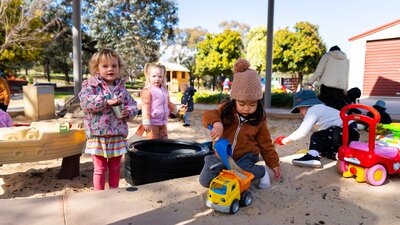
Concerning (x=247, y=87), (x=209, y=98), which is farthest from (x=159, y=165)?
(x=209, y=98)

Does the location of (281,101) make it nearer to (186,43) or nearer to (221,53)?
(221,53)

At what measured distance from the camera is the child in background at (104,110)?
2.55m

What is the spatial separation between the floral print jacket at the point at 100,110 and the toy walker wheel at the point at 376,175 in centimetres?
192

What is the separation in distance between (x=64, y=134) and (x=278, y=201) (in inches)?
97.7

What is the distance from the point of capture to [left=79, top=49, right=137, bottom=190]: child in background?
2546mm

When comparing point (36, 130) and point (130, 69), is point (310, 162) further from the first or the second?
point (130, 69)

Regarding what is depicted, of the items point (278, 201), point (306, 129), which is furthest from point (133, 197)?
point (306, 129)

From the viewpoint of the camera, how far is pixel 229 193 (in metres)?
1.89

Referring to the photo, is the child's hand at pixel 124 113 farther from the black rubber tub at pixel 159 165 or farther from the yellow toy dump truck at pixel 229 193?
the yellow toy dump truck at pixel 229 193

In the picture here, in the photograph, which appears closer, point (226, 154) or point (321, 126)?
point (226, 154)

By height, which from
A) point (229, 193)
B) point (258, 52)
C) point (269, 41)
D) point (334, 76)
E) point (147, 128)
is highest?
point (258, 52)

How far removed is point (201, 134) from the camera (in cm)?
684

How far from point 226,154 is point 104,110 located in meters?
1.15

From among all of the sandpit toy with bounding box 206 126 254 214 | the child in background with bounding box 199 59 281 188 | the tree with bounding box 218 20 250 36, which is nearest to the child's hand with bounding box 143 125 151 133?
the child in background with bounding box 199 59 281 188
